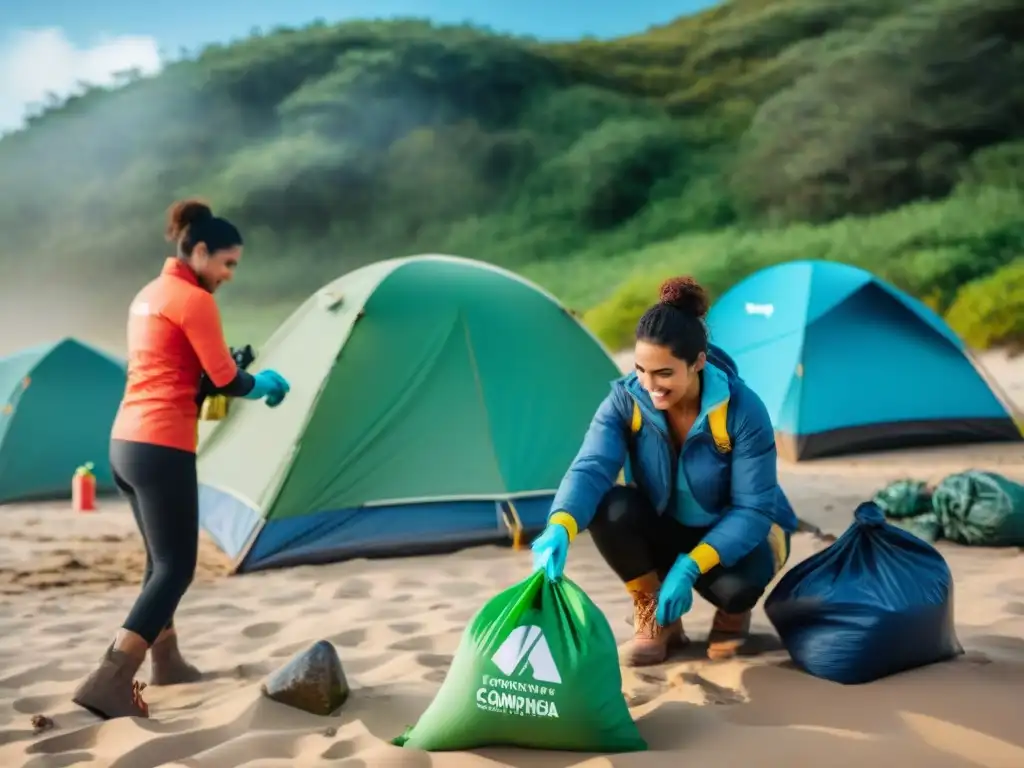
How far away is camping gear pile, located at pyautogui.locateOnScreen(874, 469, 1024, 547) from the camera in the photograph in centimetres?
397

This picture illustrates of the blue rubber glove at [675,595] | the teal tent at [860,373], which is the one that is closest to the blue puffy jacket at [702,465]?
the blue rubber glove at [675,595]

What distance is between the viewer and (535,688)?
191 centimetres

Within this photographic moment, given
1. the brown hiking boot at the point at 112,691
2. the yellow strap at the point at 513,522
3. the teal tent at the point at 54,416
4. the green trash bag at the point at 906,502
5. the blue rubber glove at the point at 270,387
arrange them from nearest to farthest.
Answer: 1. the brown hiking boot at the point at 112,691
2. the blue rubber glove at the point at 270,387
3. the yellow strap at the point at 513,522
4. the green trash bag at the point at 906,502
5. the teal tent at the point at 54,416

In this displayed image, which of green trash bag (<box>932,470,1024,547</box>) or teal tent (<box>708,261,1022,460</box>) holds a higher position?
teal tent (<box>708,261,1022,460</box>)

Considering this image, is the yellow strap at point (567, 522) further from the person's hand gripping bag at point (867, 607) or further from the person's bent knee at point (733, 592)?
the person's hand gripping bag at point (867, 607)

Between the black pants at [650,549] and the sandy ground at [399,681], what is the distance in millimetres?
178

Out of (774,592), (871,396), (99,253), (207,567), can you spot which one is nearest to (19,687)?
(207,567)

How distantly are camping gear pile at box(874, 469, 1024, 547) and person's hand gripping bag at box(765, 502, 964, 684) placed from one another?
5.68ft

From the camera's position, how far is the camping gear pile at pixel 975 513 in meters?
3.97

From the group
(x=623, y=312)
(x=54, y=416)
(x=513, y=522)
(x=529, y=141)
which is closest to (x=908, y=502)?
(x=513, y=522)

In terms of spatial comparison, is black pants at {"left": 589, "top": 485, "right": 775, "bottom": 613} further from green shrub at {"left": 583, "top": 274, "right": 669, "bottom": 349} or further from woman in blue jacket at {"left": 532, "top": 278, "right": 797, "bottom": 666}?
green shrub at {"left": 583, "top": 274, "right": 669, "bottom": 349}

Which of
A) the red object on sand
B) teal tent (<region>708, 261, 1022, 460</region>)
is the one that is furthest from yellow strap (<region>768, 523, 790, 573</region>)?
the red object on sand

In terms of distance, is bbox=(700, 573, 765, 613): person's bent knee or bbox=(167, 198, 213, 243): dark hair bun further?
bbox=(167, 198, 213, 243): dark hair bun

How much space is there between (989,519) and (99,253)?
18.0 meters
